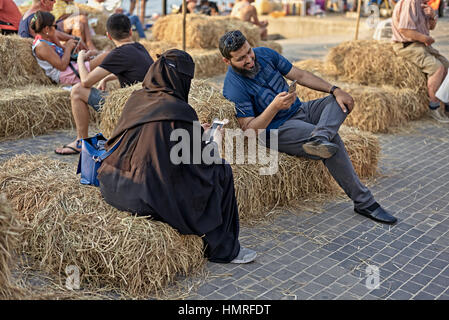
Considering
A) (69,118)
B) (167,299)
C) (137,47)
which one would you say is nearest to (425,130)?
(137,47)

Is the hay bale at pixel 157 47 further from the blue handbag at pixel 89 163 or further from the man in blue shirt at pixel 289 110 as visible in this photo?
the blue handbag at pixel 89 163

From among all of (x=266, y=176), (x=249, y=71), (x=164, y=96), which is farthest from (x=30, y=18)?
(x=164, y=96)

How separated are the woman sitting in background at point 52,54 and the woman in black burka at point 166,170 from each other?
11.6ft

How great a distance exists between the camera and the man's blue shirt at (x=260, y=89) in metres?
4.50

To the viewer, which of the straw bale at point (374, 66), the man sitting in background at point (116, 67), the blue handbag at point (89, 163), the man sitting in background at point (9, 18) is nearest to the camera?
the blue handbag at point (89, 163)

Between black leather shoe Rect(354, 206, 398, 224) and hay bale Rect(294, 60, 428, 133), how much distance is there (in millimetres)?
2797

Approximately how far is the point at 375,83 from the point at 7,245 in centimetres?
657

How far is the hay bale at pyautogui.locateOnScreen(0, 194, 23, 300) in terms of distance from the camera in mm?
2674

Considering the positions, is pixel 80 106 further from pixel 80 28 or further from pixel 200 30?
pixel 200 30

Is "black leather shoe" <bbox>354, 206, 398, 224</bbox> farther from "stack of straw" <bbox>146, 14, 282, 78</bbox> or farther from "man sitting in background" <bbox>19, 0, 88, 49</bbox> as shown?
"stack of straw" <bbox>146, 14, 282, 78</bbox>

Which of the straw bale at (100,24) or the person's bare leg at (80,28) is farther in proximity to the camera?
the straw bale at (100,24)

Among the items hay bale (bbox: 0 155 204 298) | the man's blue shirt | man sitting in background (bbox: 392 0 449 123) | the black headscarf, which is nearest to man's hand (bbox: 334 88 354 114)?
the man's blue shirt

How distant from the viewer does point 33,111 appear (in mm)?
6492

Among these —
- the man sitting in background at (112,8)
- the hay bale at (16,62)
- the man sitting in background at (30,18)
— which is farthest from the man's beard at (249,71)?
the man sitting in background at (112,8)
